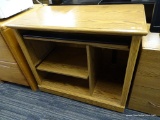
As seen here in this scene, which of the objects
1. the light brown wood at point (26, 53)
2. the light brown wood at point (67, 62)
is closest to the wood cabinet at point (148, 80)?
the light brown wood at point (67, 62)

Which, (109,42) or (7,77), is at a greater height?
(109,42)

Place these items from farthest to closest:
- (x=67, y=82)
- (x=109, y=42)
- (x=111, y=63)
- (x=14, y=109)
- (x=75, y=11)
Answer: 1. (x=111, y=63)
2. (x=67, y=82)
3. (x=14, y=109)
4. (x=75, y=11)
5. (x=109, y=42)

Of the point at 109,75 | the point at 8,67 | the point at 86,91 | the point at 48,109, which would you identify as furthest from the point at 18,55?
the point at 109,75

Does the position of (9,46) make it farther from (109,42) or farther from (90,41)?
(109,42)

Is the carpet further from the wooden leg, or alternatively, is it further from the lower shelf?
the wooden leg

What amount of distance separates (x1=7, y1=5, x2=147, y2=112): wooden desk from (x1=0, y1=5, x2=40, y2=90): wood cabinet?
0.27 ft

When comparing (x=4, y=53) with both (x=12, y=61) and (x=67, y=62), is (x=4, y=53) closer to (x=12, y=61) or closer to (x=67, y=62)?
(x=12, y=61)

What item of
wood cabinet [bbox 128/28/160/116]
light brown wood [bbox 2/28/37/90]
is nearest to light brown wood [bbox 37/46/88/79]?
light brown wood [bbox 2/28/37/90]

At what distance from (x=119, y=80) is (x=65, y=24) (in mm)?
798

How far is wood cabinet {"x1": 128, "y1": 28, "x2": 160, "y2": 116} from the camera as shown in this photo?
2.47ft

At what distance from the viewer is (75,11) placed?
0.99 m

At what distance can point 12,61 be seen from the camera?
3.87ft

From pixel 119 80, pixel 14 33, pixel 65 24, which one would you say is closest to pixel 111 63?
pixel 119 80

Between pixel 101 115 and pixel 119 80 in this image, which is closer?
pixel 101 115
